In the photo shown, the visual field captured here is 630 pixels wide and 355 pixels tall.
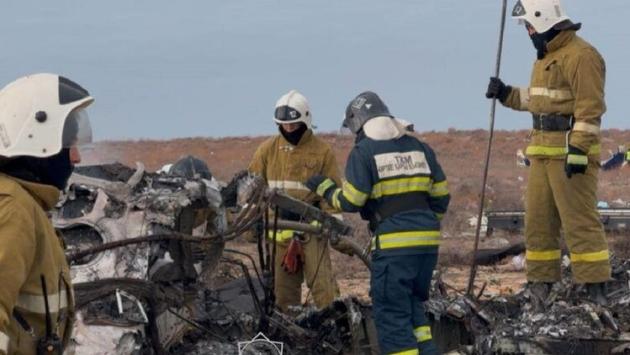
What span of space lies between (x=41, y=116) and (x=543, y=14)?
569 centimetres

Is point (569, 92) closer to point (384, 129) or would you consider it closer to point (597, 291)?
point (597, 291)

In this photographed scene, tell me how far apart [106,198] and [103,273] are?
472 mm


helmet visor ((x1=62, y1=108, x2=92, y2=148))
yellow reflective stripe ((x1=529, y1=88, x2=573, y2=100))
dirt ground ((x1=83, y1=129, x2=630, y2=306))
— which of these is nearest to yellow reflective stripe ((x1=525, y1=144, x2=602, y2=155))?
yellow reflective stripe ((x1=529, y1=88, x2=573, y2=100))

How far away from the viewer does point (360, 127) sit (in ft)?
24.3

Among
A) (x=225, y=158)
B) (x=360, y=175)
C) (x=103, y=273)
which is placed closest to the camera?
(x=103, y=273)

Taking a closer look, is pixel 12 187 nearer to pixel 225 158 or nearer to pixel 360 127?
pixel 360 127

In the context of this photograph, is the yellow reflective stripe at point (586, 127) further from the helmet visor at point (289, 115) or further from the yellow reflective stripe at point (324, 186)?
the helmet visor at point (289, 115)

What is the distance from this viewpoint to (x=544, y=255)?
8750 mm

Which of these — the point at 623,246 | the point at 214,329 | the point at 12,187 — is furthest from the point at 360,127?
the point at 623,246

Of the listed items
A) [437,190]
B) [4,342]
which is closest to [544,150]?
[437,190]

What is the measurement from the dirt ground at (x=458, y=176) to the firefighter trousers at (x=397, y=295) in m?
1.90

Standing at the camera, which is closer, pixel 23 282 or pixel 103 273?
pixel 23 282

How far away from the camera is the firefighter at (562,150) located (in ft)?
27.1

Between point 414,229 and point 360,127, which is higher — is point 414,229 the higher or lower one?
the lower one
